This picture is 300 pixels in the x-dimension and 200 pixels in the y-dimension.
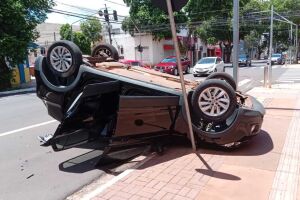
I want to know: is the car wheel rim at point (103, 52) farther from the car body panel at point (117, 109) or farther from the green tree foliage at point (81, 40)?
the green tree foliage at point (81, 40)

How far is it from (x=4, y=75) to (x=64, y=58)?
1848cm

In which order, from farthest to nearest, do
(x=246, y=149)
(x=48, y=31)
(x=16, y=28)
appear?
(x=48, y=31) < (x=16, y=28) < (x=246, y=149)

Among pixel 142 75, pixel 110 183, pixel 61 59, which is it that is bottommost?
pixel 110 183

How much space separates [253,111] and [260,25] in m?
50.1

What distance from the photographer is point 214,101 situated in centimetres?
551

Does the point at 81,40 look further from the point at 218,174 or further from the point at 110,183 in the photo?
the point at 218,174

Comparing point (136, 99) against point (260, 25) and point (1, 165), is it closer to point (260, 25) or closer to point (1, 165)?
point (1, 165)

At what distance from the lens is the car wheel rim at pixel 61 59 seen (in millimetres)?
5836

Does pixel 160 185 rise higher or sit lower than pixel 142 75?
lower

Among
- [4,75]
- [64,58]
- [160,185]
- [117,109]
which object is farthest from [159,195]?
[4,75]

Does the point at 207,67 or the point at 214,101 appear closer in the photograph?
the point at 214,101

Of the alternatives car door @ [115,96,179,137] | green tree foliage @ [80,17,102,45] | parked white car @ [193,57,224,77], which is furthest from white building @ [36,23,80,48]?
car door @ [115,96,179,137]

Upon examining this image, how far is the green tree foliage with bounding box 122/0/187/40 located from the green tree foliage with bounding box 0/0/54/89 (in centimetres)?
2031

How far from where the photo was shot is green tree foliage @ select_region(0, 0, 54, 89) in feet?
68.1
